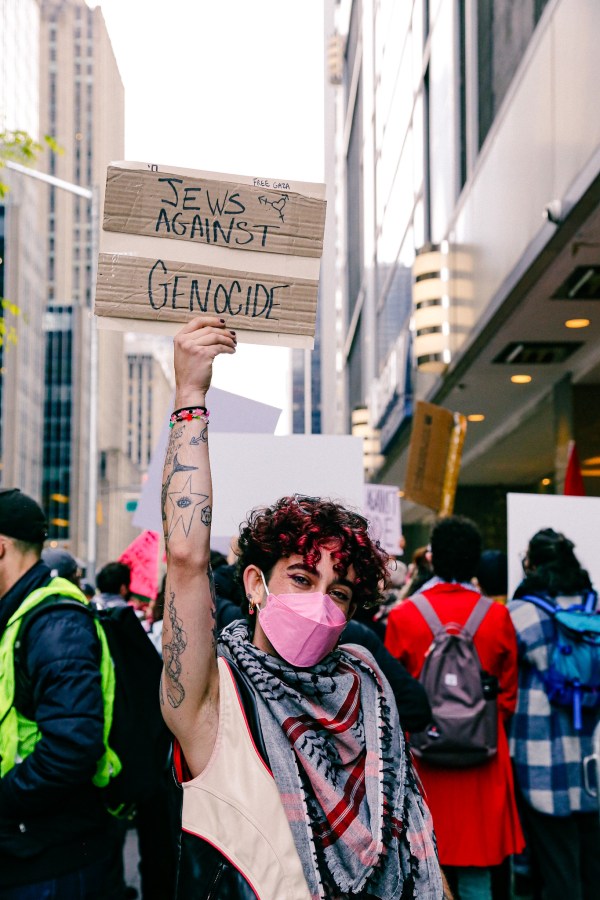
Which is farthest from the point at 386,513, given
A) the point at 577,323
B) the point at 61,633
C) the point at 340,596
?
the point at 340,596

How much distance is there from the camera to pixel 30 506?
3.70 meters

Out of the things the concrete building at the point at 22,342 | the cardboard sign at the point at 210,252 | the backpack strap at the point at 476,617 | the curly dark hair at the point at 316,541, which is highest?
the concrete building at the point at 22,342

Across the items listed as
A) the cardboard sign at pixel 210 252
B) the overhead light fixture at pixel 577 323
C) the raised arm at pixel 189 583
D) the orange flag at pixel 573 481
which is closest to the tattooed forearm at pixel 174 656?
the raised arm at pixel 189 583

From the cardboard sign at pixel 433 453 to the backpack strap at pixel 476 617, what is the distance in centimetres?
443

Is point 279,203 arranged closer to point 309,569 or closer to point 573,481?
point 309,569

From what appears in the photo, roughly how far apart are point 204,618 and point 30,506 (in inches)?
64.1

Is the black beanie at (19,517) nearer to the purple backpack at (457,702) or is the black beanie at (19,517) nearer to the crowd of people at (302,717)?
the crowd of people at (302,717)

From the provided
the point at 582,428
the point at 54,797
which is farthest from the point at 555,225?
the point at 54,797

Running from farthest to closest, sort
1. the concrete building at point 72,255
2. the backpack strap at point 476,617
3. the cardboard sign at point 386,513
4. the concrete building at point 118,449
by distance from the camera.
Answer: the concrete building at point 118,449 → the concrete building at point 72,255 → the cardboard sign at point 386,513 → the backpack strap at point 476,617

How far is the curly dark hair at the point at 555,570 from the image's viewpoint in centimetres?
529

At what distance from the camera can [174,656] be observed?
2.22 metres

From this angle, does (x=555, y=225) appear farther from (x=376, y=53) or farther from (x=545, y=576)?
(x=376, y=53)

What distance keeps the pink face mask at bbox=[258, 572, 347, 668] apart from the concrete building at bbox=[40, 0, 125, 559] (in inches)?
4468

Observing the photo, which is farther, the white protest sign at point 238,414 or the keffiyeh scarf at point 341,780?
→ the white protest sign at point 238,414
